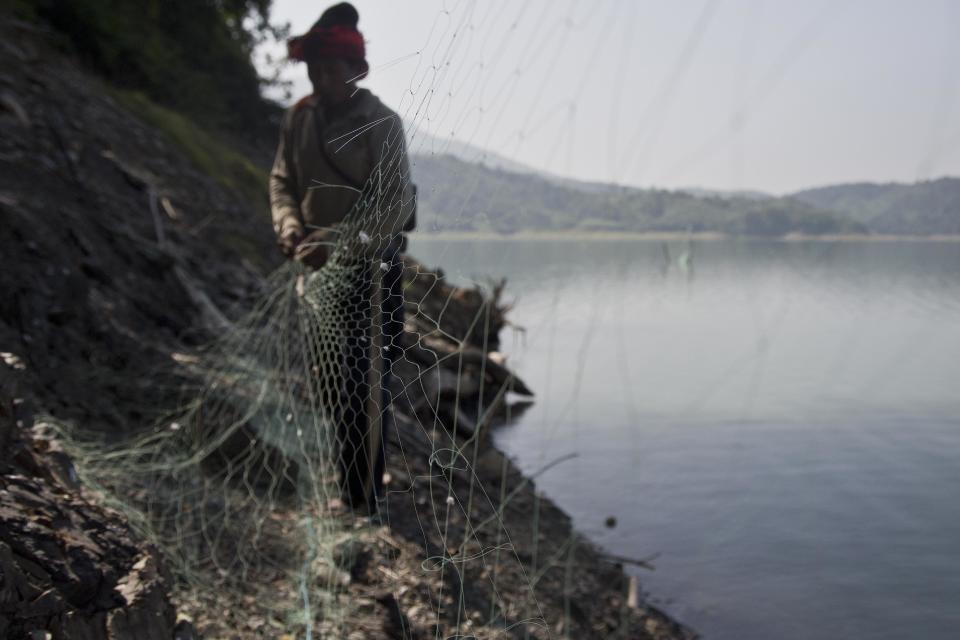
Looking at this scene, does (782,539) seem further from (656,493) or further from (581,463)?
(581,463)

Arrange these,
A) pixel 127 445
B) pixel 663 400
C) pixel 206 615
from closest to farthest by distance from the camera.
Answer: pixel 206 615
pixel 127 445
pixel 663 400

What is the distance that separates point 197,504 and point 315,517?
23.0 inches

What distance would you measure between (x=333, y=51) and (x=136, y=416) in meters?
2.48

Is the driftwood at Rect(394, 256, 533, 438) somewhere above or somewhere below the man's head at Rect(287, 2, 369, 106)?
below

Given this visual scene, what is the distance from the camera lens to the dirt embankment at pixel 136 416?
242 centimetres

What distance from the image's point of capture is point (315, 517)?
418 cm

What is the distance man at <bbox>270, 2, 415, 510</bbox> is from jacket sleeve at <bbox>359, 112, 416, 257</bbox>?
0.03 m

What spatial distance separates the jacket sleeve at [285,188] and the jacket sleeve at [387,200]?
82 cm

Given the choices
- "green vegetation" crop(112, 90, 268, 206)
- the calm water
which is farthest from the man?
"green vegetation" crop(112, 90, 268, 206)

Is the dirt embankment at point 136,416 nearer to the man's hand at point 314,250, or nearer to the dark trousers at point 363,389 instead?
the dark trousers at point 363,389

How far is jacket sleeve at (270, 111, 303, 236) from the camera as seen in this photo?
13.5ft

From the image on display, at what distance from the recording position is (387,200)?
318 centimetres

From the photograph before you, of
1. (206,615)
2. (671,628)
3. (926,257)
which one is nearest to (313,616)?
(206,615)

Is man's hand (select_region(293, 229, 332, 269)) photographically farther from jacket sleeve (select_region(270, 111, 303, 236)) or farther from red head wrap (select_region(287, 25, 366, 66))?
red head wrap (select_region(287, 25, 366, 66))
